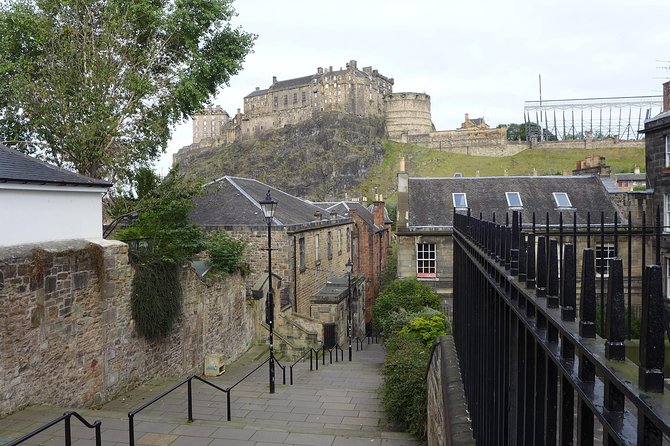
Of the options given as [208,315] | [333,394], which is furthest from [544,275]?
[208,315]

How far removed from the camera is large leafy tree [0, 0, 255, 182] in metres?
14.4

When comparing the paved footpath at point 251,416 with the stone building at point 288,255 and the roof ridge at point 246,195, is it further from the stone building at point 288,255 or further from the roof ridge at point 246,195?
the roof ridge at point 246,195

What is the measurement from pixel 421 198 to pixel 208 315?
13.1 meters

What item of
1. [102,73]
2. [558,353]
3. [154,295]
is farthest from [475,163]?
[558,353]

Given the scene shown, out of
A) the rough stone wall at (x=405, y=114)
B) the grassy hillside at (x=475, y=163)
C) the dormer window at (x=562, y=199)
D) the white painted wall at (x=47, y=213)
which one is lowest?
the white painted wall at (x=47, y=213)

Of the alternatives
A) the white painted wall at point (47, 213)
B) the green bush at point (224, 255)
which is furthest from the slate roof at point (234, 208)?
the white painted wall at point (47, 213)

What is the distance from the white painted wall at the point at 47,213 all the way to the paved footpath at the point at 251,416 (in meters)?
2.99

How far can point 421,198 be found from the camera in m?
25.8

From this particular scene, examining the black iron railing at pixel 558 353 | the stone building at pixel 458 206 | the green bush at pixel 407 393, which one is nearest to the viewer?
the black iron railing at pixel 558 353

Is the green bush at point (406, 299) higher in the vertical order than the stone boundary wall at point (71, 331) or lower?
lower

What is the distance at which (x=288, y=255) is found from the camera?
21.8m

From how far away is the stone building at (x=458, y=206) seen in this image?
2362 centimetres

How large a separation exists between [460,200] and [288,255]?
9.21m

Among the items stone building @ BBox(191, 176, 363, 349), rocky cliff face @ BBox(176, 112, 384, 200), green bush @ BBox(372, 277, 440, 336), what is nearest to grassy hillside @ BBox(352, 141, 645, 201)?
rocky cliff face @ BBox(176, 112, 384, 200)
